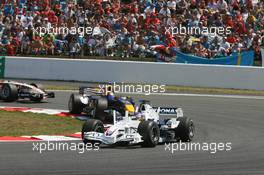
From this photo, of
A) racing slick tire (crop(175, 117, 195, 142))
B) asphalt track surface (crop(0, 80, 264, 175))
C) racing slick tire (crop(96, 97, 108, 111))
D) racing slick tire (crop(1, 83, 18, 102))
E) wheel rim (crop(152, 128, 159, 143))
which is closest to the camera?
asphalt track surface (crop(0, 80, 264, 175))

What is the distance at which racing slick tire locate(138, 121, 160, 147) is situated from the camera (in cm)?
1320

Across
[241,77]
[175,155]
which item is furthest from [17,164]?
[241,77]

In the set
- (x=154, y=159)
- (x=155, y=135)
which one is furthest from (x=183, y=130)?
(x=154, y=159)

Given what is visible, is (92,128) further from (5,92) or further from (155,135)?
(5,92)

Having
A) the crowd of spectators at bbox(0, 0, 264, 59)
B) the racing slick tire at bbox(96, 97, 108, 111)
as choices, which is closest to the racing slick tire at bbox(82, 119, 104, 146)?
the racing slick tire at bbox(96, 97, 108, 111)

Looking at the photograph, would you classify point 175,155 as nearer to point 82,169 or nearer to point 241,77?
point 82,169

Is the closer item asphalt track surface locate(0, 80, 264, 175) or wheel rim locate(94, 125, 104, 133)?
asphalt track surface locate(0, 80, 264, 175)

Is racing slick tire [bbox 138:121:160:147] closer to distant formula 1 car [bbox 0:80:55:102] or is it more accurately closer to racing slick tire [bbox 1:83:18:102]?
distant formula 1 car [bbox 0:80:55:102]

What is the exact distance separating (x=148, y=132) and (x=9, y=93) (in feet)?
30.5

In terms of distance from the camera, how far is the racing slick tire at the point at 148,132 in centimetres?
1320

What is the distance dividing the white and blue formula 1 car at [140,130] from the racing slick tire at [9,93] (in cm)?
795

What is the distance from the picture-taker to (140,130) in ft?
43.4

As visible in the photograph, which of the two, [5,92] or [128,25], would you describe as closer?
[5,92]

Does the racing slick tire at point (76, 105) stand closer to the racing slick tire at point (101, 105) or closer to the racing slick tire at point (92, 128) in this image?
the racing slick tire at point (101, 105)
